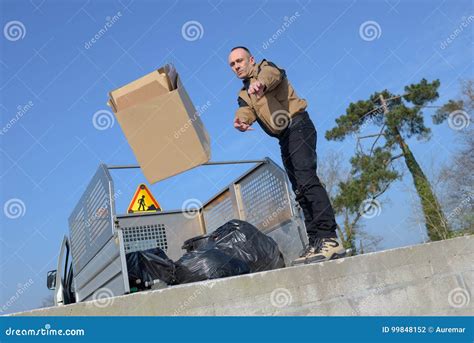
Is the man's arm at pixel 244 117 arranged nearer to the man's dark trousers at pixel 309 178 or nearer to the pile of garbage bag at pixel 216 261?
the man's dark trousers at pixel 309 178

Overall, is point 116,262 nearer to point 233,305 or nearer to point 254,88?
point 233,305

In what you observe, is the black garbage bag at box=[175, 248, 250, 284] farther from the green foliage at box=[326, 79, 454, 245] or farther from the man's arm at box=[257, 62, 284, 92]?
the green foliage at box=[326, 79, 454, 245]

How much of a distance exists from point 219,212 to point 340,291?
3.10m

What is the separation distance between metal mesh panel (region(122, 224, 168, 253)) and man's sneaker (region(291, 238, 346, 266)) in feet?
9.45

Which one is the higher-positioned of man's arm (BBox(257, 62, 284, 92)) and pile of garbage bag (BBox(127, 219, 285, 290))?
man's arm (BBox(257, 62, 284, 92))

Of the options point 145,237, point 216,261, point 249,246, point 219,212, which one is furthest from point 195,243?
point 216,261

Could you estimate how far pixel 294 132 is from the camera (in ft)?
10.2

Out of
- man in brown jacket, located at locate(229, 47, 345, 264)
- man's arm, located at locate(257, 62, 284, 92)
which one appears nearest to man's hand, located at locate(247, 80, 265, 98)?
man's arm, located at locate(257, 62, 284, 92)

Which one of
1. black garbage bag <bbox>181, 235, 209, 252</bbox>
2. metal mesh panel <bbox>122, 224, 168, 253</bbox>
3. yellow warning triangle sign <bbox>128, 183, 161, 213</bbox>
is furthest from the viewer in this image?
yellow warning triangle sign <bbox>128, 183, 161, 213</bbox>

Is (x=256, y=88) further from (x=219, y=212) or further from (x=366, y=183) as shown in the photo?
(x=366, y=183)

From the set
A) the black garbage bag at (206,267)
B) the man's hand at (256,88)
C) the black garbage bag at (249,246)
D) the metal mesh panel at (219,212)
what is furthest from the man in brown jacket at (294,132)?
the metal mesh panel at (219,212)

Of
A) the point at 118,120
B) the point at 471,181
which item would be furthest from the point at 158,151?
the point at 471,181

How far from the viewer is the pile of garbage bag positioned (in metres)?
3.36

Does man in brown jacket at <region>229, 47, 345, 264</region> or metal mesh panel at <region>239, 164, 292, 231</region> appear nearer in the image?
man in brown jacket at <region>229, 47, 345, 264</region>
